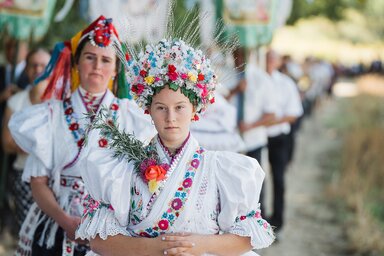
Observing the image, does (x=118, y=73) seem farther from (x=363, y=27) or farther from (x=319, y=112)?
(x=363, y=27)

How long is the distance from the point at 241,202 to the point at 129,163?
0.48 metres

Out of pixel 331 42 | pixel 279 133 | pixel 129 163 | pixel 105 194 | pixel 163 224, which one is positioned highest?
pixel 331 42

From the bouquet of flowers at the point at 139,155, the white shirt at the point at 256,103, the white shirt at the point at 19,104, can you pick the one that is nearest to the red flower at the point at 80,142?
the bouquet of flowers at the point at 139,155

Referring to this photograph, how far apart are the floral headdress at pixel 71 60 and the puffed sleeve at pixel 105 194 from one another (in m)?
0.75

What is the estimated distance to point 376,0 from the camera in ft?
125

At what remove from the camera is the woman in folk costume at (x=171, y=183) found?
8.73 feet

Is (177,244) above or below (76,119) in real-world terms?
below

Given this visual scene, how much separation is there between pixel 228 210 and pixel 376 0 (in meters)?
37.8

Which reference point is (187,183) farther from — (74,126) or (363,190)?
(363,190)

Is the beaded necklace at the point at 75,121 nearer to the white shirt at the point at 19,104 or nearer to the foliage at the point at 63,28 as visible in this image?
the white shirt at the point at 19,104

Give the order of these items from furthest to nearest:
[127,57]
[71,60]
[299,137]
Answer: [299,137] → [71,60] → [127,57]

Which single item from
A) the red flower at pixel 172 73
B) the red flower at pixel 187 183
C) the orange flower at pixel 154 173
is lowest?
the red flower at pixel 187 183

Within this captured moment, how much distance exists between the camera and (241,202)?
2.69 meters

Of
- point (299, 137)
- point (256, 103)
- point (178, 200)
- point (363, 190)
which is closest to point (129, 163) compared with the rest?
point (178, 200)
